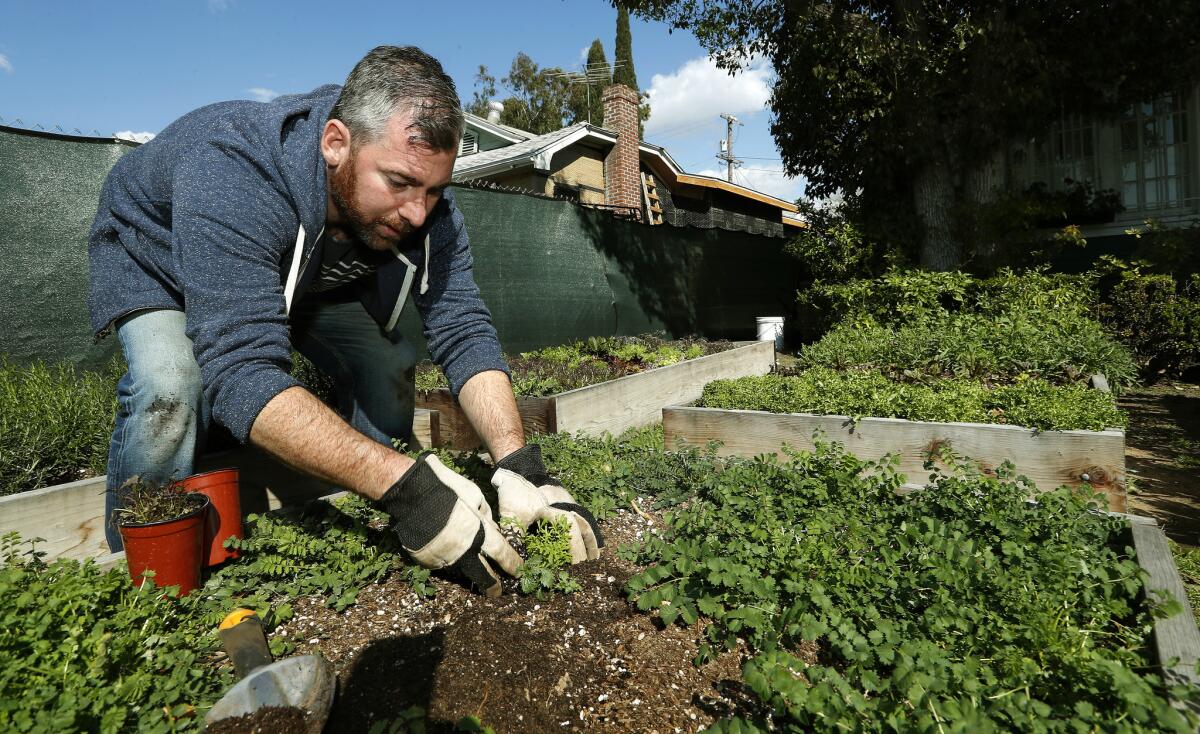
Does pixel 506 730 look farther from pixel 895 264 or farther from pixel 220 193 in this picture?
pixel 895 264

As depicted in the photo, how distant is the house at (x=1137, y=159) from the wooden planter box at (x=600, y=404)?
7404 mm

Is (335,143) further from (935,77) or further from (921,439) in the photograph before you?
(935,77)

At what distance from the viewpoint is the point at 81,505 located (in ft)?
8.61

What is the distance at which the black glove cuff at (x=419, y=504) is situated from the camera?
6.30 feet

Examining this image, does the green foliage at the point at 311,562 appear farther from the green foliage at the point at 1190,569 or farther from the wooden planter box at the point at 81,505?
the green foliage at the point at 1190,569

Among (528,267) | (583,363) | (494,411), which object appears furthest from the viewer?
(528,267)

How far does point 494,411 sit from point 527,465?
27cm

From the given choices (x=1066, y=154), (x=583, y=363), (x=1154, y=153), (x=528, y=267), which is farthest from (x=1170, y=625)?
(x=1154, y=153)

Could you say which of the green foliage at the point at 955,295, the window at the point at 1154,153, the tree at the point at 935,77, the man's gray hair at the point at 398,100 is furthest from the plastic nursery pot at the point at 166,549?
the window at the point at 1154,153

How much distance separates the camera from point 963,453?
338 centimetres

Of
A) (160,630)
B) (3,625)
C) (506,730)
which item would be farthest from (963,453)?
(3,625)

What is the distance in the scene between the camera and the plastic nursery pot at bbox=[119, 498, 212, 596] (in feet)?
6.45

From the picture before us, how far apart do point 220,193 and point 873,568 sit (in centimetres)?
232

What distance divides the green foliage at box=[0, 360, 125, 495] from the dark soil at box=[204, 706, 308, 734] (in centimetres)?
220
